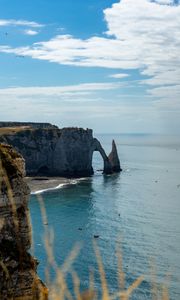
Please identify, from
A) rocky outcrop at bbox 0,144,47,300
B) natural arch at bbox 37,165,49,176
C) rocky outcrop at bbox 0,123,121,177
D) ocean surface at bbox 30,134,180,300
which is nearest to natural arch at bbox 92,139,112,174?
rocky outcrop at bbox 0,123,121,177

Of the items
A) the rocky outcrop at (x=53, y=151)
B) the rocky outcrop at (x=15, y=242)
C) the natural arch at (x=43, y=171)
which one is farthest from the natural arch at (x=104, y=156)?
the rocky outcrop at (x=15, y=242)

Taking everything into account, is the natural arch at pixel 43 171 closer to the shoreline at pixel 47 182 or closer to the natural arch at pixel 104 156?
the shoreline at pixel 47 182

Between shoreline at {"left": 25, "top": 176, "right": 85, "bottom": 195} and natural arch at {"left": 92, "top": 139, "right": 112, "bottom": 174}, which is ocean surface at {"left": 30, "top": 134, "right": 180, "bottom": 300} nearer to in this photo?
shoreline at {"left": 25, "top": 176, "right": 85, "bottom": 195}

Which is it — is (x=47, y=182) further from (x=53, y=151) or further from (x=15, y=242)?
(x=15, y=242)

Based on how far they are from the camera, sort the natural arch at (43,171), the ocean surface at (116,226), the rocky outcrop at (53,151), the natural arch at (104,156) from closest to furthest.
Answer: the ocean surface at (116,226), the rocky outcrop at (53,151), the natural arch at (43,171), the natural arch at (104,156)

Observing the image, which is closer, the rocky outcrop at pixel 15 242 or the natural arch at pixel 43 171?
the rocky outcrop at pixel 15 242

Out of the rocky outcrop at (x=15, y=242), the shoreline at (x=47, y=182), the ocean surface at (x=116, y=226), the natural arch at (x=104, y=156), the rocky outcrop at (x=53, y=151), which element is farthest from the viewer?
the natural arch at (x=104, y=156)
